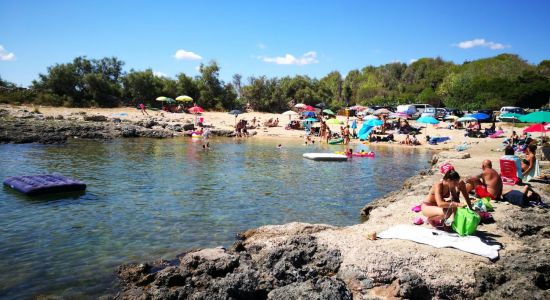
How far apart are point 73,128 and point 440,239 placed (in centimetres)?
3282

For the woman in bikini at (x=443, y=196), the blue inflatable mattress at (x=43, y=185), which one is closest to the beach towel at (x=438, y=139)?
the woman in bikini at (x=443, y=196)

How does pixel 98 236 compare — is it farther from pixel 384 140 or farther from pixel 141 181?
pixel 384 140

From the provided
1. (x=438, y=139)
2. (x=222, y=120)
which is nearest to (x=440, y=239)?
(x=438, y=139)

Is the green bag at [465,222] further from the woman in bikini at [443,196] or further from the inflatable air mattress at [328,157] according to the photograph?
the inflatable air mattress at [328,157]

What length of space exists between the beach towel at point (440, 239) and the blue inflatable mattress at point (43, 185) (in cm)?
1084

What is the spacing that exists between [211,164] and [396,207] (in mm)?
13352

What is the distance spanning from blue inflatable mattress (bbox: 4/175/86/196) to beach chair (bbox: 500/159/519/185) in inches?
558

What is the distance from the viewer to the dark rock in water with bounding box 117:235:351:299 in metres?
5.59

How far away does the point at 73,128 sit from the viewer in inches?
1298

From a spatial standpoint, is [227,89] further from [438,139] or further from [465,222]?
[465,222]

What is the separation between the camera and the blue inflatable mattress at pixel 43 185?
42.5 feet

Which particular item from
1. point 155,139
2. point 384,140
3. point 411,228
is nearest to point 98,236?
point 411,228

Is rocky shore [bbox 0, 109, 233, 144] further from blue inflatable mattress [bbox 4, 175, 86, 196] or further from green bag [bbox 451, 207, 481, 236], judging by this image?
green bag [bbox 451, 207, 481, 236]

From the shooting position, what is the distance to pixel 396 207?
10406 millimetres
